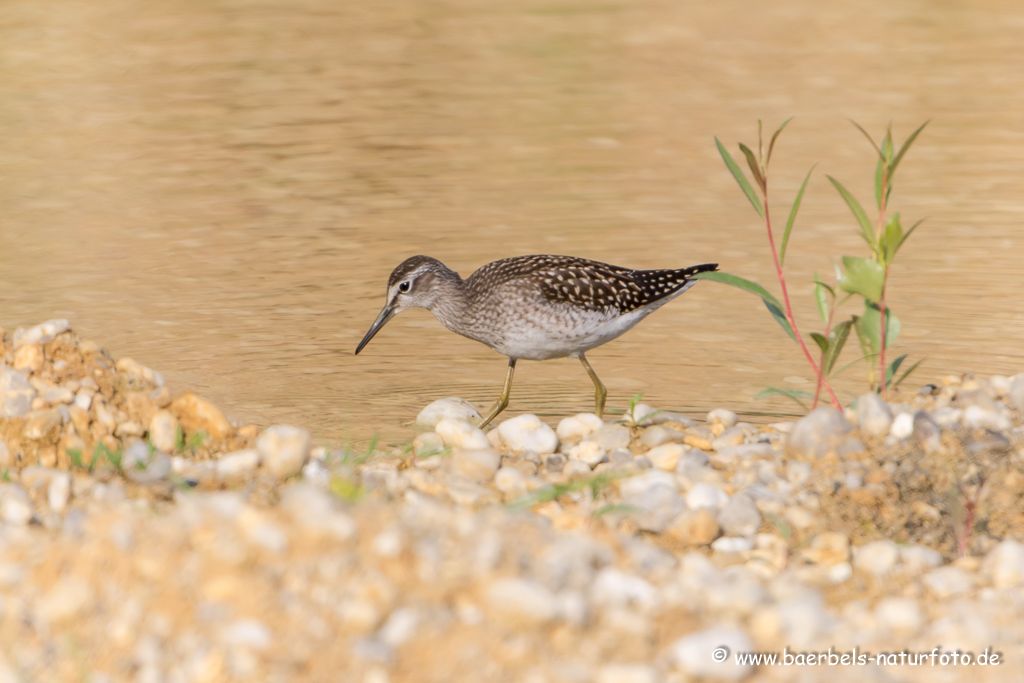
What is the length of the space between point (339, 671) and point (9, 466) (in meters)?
2.82

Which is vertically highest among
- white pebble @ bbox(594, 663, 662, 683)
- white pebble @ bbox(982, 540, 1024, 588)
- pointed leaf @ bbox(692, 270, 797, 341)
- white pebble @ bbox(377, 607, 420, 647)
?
pointed leaf @ bbox(692, 270, 797, 341)

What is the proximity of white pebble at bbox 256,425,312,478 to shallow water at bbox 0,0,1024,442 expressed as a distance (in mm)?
1170

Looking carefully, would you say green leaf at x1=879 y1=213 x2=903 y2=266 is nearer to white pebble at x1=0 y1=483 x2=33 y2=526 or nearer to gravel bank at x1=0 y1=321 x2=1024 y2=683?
gravel bank at x1=0 y1=321 x2=1024 y2=683

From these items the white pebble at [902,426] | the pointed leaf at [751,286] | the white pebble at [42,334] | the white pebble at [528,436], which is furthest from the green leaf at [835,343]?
the white pebble at [42,334]

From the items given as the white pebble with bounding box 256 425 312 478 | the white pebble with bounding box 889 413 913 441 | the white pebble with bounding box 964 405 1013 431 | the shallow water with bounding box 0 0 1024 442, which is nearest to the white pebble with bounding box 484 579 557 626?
the white pebble with bounding box 256 425 312 478

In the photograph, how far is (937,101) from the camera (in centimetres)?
1409

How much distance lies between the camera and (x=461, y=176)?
467 inches

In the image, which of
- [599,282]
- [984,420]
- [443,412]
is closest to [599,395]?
[599,282]

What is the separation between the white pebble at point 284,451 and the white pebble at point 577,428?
4.54 ft

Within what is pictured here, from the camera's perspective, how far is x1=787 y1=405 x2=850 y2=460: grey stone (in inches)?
211

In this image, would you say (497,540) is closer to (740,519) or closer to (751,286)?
(740,519)

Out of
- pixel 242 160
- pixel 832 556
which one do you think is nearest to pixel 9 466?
pixel 832 556

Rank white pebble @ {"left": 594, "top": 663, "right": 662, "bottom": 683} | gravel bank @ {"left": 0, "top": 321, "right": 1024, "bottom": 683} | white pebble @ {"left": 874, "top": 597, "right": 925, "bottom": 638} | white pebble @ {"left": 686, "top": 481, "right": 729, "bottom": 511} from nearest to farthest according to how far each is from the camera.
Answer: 1. white pebble @ {"left": 594, "top": 663, "right": 662, "bottom": 683}
2. gravel bank @ {"left": 0, "top": 321, "right": 1024, "bottom": 683}
3. white pebble @ {"left": 874, "top": 597, "right": 925, "bottom": 638}
4. white pebble @ {"left": 686, "top": 481, "right": 729, "bottom": 511}

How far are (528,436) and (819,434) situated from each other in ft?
4.50
